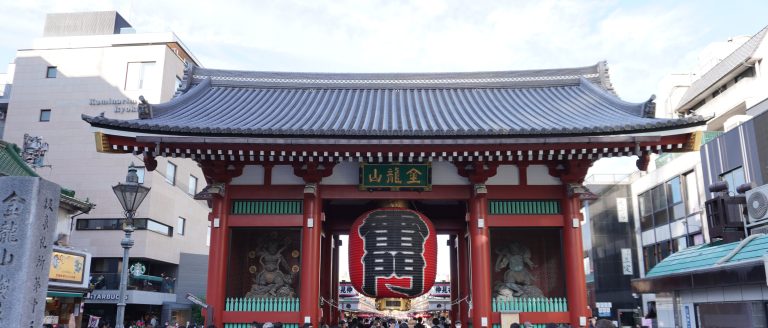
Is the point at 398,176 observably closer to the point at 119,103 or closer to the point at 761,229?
the point at 761,229

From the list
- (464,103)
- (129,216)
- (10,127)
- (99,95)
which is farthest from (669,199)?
(10,127)

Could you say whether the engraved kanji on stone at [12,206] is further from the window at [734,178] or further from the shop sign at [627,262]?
the shop sign at [627,262]

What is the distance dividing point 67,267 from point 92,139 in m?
15.3

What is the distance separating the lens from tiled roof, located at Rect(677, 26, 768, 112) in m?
34.5

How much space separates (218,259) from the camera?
13.2 m

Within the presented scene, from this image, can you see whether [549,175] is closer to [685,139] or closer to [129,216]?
[685,139]

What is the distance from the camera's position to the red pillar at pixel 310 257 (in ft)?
42.7

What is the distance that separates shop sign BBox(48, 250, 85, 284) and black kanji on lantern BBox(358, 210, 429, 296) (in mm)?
17391

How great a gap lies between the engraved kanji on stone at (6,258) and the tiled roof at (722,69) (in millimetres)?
38560

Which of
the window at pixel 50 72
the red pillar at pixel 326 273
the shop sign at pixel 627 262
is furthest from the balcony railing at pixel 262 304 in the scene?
the shop sign at pixel 627 262

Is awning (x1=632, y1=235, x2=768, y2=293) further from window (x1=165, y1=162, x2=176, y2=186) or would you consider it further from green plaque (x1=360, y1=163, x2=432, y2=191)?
window (x1=165, y1=162, x2=176, y2=186)

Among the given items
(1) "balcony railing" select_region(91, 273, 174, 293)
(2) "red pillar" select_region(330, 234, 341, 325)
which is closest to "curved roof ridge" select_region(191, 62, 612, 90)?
(2) "red pillar" select_region(330, 234, 341, 325)

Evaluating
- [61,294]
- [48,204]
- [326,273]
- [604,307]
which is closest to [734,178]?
[604,307]

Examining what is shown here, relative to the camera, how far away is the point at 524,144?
1216cm
